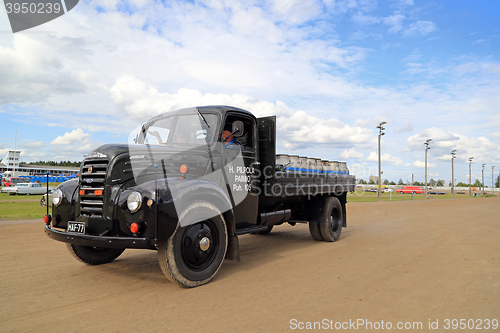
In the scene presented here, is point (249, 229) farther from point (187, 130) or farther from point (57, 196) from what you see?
point (57, 196)

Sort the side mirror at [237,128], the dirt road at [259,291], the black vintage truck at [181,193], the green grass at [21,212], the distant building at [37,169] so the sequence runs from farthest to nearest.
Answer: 1. the distant building at [37,169]
2. the green grass at [21,212]
3. the side mirror at [237,128]
4. the black vintage truck at [181,193]
5. the dirt road at [259,291]

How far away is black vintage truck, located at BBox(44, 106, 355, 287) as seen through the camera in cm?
421

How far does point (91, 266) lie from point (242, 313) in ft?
10.3

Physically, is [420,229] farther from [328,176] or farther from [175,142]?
[175,142]

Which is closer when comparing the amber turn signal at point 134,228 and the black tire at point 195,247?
the amber turn signal at point 134,228

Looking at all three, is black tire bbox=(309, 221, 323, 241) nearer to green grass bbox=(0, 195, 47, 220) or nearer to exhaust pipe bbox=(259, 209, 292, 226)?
exhaust pipe bbox=(259, 209, 292, 226)

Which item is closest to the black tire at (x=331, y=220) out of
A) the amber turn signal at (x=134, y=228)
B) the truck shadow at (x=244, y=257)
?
the truck shadow at (x=244, y=257)

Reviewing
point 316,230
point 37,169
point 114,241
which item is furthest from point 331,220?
point 37,169

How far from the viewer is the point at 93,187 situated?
15.2 ft

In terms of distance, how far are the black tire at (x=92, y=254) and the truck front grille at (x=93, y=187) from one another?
1.05 meters

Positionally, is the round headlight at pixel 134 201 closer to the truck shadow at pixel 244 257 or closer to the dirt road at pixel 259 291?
the dirt road at pixel 259 291

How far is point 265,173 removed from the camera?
6473 mm

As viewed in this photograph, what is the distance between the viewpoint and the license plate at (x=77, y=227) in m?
4.45

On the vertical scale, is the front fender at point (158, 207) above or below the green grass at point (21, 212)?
above
